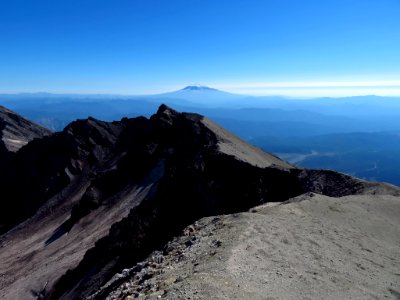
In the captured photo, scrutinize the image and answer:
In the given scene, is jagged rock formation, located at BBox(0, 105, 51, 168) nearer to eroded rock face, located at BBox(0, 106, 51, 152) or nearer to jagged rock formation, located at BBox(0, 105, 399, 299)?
eroded rock face, located at BBox(0, 106, 51, 152)

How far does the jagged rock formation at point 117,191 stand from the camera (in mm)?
35156

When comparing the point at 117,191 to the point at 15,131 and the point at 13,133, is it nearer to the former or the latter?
the point at 13,133

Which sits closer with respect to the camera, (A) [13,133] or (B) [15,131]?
(A) [13,133]

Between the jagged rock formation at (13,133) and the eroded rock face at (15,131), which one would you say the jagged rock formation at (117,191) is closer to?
the jagged rock formation at (13,133)

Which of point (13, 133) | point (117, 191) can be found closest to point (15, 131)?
point (13, 133)

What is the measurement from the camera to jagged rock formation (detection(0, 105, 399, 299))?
35.2m

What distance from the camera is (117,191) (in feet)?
214

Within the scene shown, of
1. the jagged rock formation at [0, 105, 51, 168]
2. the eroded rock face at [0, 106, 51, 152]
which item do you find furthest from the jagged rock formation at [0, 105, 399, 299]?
the eroded rock face at [0, 106, 51, 152]

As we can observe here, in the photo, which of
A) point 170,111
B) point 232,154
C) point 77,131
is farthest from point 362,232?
point 77,131

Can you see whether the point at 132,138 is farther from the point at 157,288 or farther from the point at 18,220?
the point at 157,288

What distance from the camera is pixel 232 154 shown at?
42.1 m

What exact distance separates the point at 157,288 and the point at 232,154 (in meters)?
28.5

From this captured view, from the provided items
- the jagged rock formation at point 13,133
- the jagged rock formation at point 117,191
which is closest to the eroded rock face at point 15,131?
the jagged rock formation at point 13,133

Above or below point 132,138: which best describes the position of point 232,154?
above
